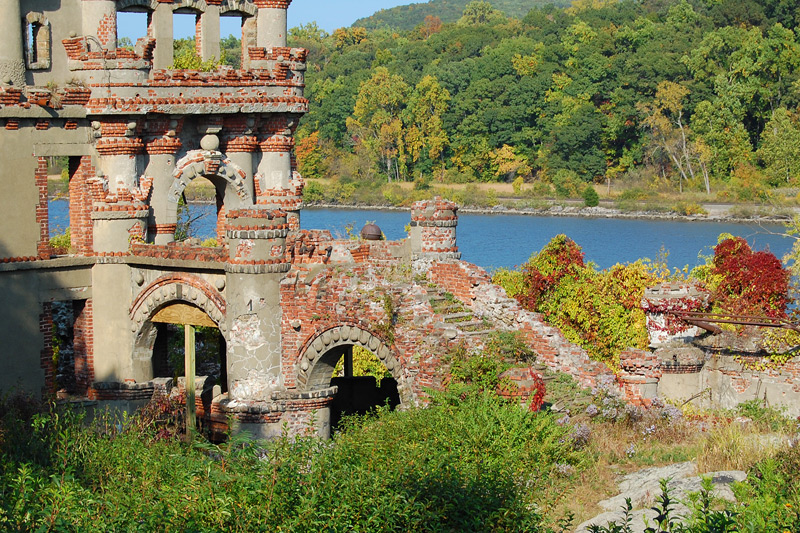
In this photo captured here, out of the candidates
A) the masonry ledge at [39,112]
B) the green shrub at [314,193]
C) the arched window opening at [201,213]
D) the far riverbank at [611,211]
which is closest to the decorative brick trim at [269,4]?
the arched window opening at [201,213]

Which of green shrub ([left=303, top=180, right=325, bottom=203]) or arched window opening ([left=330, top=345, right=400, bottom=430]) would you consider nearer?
arched window opening ([left=330, top=345, right=400, bottom=430])

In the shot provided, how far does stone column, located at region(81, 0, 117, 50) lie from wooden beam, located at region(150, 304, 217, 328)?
4.73 metres

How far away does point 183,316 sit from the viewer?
1962 cm

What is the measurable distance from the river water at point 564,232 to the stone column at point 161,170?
1227 inches

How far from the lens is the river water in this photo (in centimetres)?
5506

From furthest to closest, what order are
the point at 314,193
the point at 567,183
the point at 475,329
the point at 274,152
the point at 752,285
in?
1. the point at 314,193
2. the point at 567,183
3. the point at 274,152
4. the point at 752,285
5. the point at 475,329

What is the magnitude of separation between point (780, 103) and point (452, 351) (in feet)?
188

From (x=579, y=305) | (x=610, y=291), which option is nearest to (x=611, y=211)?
(x=610, y=291)

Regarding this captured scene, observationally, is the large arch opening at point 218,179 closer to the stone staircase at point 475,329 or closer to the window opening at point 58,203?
the window opening at point 58,203

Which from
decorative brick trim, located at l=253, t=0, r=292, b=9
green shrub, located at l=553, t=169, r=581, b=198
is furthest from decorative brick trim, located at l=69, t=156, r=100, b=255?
green shrub, located at l=553, t=169, r=581, b=198

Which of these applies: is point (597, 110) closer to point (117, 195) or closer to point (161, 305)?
point (117, 195)

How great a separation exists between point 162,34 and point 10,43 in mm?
2900

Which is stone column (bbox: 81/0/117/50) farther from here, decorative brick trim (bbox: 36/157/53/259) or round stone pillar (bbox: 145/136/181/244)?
decorative brick trim (bbox: 36/157/53/259)

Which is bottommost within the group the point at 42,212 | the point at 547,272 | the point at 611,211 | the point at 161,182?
the point at 611,211
